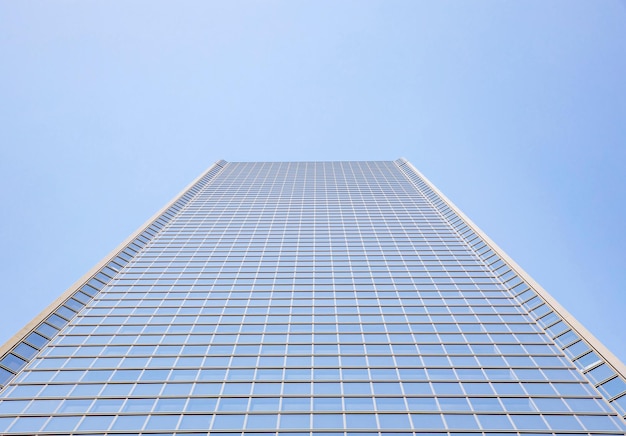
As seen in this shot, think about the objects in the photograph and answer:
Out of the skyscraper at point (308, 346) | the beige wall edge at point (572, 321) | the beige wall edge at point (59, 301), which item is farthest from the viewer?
the beige wall edge at point (59, 301)

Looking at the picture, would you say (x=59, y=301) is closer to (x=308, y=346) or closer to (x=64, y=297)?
(x=64, y=297)

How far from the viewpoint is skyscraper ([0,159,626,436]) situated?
2402 centimetres

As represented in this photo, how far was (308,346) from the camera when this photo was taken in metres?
30.5

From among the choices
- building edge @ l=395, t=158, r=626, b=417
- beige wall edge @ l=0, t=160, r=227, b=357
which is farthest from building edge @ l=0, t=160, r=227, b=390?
building edge @ l=395, t=158, r=626, b=417

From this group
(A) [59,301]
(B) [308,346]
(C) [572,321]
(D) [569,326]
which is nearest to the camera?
(B) [308,346]

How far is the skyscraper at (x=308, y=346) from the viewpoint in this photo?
24.0 metres

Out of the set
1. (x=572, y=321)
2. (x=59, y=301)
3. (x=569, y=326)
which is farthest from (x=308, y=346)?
(x=59, y=301)

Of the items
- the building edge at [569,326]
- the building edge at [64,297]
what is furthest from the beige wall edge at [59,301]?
the building edge at [569,326]

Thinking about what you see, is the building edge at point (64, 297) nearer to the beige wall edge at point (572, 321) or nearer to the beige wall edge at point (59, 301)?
the beige wall edge at point (59, 301)

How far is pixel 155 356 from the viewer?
29.3 meters

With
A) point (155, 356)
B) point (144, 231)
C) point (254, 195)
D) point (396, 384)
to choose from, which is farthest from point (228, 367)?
point (254, 195)

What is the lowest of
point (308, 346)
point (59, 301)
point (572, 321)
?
point (308, 346)

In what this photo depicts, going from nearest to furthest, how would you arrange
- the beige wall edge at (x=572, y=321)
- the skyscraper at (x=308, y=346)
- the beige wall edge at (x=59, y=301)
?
the skyscraper at (x=308, y=346) → the beige wall edge at (x=572, y=321) → the beige wall edge at (x=59, y=301)

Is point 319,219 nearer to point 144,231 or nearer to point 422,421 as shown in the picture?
point 144,231
